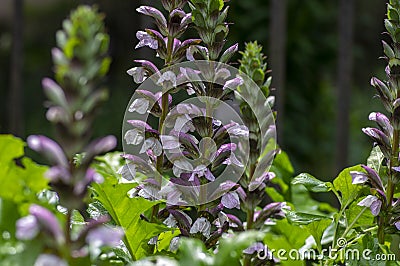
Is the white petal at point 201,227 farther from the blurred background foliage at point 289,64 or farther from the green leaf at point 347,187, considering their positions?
the blurred background foliage at point 289,64

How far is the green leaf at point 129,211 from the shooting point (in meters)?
0.74

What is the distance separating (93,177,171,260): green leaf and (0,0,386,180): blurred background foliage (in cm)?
152

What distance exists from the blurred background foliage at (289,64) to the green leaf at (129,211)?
1.52 metres

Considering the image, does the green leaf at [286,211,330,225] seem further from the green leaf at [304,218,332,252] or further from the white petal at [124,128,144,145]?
the white petal at [124,128,144,145]

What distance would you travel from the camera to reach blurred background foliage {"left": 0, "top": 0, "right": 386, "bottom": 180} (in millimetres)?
2533

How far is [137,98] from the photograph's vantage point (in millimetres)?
812

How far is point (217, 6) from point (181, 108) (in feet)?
0.42

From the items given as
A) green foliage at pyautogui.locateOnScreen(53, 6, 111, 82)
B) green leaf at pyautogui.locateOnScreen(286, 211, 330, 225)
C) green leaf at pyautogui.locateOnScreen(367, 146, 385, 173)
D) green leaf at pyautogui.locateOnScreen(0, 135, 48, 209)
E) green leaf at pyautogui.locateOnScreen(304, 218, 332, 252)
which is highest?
green foliage at pyautogui.locateOnScreen(53, 6, 111, 82)

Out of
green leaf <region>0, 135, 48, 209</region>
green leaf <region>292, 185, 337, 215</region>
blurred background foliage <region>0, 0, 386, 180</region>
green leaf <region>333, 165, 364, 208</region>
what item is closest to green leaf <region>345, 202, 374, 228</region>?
green leaf <region>333, 165, 364, 208</region>

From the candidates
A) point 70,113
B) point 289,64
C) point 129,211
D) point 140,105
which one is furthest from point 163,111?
point 289,64

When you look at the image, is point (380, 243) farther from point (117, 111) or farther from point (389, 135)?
point (117, 111)

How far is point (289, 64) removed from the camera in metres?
2.64

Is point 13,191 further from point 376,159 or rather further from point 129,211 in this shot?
point 376,159

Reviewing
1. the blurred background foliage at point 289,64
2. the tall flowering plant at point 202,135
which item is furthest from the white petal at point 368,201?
the blurred background foliage at point 289,64
